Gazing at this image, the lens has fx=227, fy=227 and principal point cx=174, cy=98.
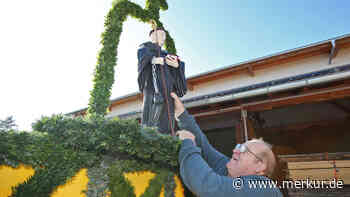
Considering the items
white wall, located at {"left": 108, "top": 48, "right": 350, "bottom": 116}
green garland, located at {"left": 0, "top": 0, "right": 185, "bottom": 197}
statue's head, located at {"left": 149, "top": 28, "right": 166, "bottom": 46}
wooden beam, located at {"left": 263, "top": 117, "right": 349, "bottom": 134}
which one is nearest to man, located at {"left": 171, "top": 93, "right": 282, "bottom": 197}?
green garland, located at {"left": 0, "top": 0, "right": 185, "bottom": 197}

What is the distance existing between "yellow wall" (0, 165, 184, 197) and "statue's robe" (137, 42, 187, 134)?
102 cm

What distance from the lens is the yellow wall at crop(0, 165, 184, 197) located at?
39.9 inches

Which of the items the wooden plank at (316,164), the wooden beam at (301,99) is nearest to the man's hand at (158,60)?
the wooden beam at (301,99)

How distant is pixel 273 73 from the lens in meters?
9.48

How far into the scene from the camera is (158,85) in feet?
8.48

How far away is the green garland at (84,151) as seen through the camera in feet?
3.47

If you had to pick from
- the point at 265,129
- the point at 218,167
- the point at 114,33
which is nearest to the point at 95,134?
the point at 218,167

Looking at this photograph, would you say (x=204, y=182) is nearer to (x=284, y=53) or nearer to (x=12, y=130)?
(x=12, y=130)

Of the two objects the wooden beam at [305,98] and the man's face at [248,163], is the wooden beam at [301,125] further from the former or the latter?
the man's face at [248,163]

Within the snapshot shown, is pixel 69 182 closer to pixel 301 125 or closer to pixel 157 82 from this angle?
pixel 157 82

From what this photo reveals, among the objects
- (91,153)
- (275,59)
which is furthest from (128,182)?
(275,59)

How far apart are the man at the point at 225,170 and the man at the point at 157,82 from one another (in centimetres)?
67

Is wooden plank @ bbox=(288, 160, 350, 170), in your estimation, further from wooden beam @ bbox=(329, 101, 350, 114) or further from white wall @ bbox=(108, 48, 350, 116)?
white wall @ bbox=(108, 48, 350, 116)

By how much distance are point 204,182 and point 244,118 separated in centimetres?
517
